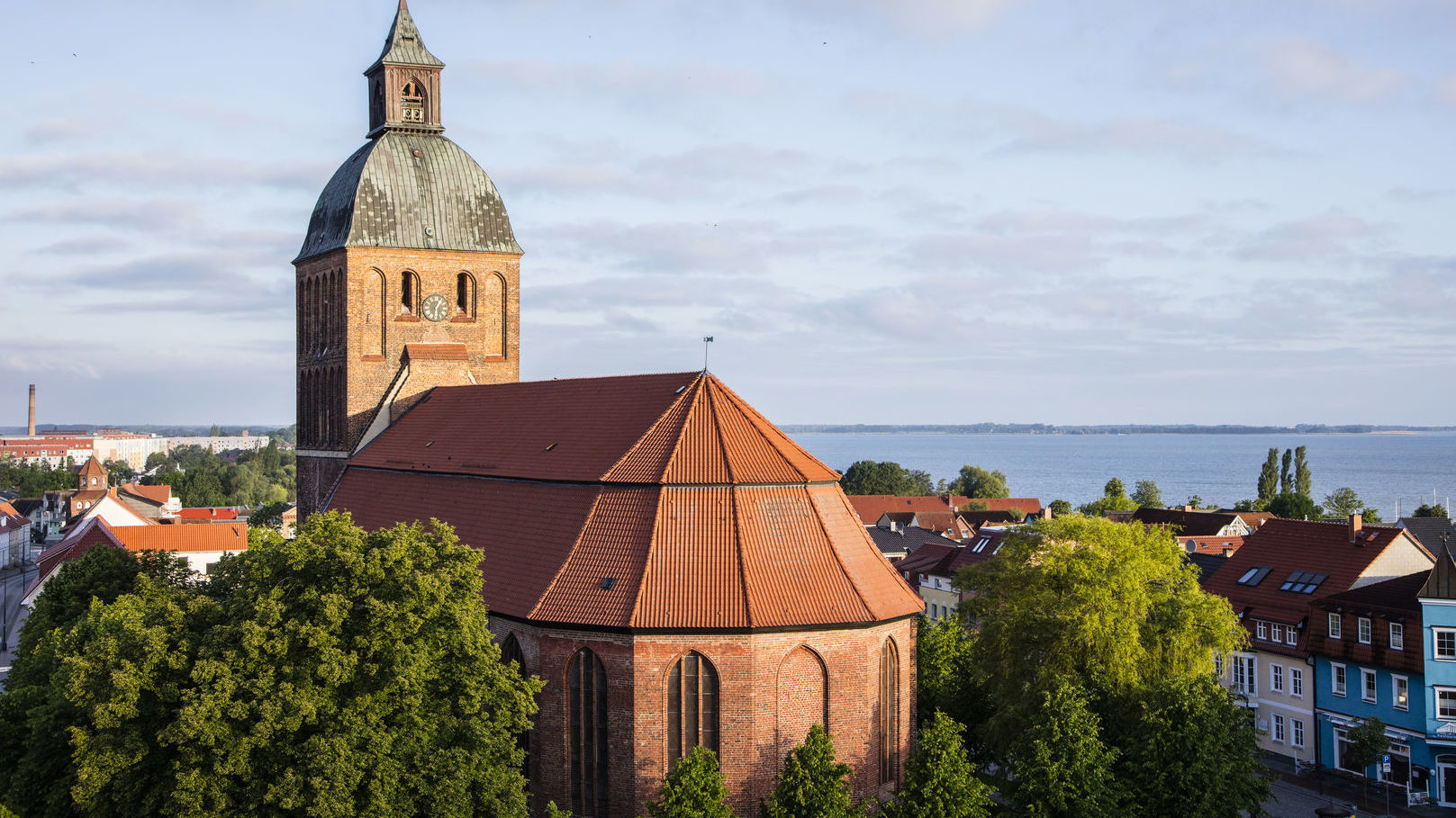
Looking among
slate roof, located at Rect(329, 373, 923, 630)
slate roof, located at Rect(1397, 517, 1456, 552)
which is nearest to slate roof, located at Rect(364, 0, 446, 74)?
slate roof, located at Rect(329, 373, 923, 630)

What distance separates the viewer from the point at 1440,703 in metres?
40.9

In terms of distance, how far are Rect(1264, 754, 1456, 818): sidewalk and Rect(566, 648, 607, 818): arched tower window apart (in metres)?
22.2

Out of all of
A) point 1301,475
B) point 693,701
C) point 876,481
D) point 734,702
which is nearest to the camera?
point 734,702

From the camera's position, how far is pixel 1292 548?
5109 centimetres

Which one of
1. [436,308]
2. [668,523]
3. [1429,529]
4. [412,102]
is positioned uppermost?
[412,102]

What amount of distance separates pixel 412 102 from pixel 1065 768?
35.7 m

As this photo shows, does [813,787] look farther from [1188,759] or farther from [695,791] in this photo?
[1188,759]

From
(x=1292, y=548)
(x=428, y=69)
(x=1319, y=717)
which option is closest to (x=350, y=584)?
(x=428, y=69)

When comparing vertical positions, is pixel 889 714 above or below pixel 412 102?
below

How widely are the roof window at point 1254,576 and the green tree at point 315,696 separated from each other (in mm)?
33699

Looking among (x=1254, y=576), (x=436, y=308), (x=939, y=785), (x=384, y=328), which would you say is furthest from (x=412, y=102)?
(x=1254, y=576)

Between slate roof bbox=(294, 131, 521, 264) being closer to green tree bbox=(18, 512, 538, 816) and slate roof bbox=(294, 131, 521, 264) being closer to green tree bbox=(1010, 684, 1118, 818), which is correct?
green tree bbox=(18, 512, 538, 816)

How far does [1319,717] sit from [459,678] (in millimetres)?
32273

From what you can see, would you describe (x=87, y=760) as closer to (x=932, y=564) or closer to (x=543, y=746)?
(x=543, y=746)
